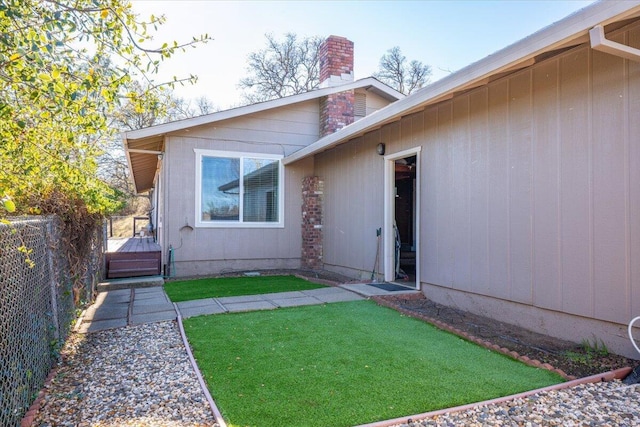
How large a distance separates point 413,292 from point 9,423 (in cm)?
483

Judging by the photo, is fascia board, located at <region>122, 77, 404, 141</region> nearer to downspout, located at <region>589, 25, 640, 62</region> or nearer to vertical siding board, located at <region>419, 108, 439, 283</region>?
vertical siding board, located at <region>419, 108, 439, 283</region>

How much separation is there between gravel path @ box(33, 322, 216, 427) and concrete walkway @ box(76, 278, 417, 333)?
2.15 feet

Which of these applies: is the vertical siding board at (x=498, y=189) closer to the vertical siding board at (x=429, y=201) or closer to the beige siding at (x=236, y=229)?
the vertical siding board at (x=429, y=201)

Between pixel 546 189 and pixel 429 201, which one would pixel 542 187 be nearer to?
pixel 546 189

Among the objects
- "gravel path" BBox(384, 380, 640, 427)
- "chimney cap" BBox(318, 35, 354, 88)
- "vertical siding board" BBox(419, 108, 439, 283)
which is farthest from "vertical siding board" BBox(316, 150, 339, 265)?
"gravel path" BBox(384, 380, 640, 427)

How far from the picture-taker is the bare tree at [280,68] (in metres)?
19.7

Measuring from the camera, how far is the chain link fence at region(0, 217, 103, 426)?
2.16 m

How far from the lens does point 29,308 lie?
270cm

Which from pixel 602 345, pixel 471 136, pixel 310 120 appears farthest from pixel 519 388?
pixel 310 120

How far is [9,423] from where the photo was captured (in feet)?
6.87

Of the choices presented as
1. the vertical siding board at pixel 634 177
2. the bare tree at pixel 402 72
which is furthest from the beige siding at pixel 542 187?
the bare tree at pixel 402 72

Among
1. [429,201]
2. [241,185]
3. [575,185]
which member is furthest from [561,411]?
[241,185]

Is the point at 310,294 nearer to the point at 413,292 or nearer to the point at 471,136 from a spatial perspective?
the point at 413,292

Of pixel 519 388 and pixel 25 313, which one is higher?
pixel 25 313
